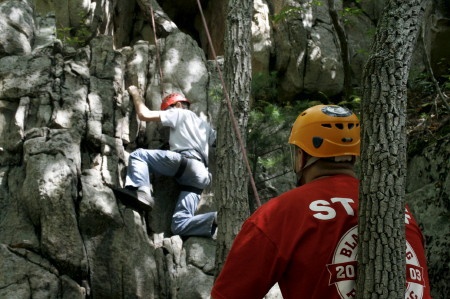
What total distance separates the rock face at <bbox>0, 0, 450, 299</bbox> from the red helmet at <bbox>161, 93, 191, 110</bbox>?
0.51 m

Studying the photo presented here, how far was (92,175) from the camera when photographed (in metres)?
→ 7.96

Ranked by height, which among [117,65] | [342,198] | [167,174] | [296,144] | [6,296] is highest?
[117,65]

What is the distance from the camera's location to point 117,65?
941cm

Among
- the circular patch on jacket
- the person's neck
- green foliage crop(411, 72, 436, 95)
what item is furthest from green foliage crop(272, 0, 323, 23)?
the circular patch on jacket

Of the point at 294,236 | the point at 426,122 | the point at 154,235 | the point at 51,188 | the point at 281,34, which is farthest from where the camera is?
the point at 281,34

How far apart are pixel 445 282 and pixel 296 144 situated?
3.86m

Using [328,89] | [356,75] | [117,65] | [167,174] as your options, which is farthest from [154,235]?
[356,75]

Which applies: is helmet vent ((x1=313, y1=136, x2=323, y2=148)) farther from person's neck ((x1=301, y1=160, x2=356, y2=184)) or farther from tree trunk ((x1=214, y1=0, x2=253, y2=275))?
tree trunk ((x1=214, y1=0, x2=253, y2=275))

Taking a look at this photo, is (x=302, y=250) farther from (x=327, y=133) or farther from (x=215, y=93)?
(x=215, y=93)

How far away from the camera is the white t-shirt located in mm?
8359

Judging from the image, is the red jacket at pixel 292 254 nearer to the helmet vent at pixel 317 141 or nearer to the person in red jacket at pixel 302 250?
the person in red jacket at pixel 302 250

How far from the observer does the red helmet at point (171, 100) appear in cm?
867

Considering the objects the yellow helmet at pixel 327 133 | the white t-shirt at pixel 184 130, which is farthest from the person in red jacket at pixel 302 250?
the white t-shirt at pixel 184 130

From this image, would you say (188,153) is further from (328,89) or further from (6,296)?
(328,89)
